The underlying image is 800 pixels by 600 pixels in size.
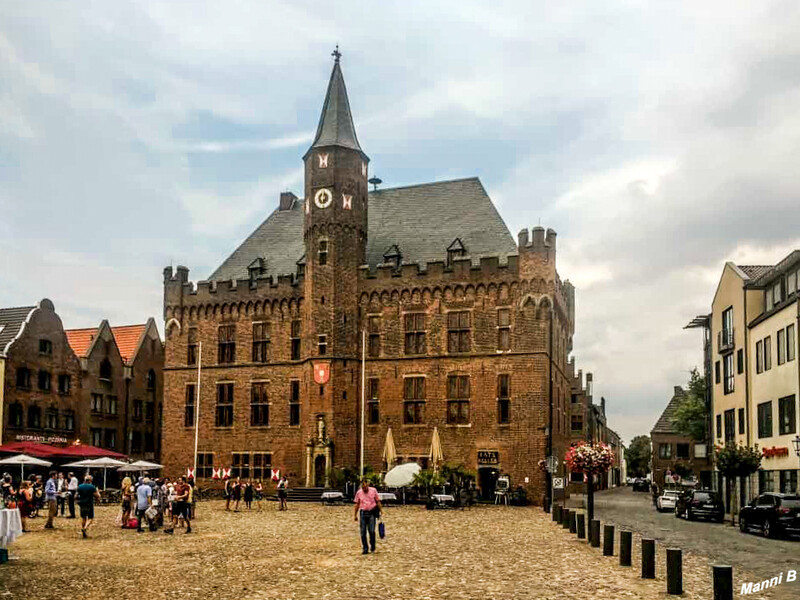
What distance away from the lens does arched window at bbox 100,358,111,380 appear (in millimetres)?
65750

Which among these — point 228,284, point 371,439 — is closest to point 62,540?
point 371,439

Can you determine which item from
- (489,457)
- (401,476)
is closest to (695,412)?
(489,457)

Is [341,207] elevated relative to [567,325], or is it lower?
elevated

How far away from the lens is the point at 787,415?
40.3 m

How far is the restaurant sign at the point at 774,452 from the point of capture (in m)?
40.2

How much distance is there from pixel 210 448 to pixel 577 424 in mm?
40546

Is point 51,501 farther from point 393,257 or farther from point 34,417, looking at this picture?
point 34,417

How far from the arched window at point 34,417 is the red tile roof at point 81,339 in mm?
6630

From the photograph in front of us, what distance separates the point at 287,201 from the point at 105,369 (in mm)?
17935

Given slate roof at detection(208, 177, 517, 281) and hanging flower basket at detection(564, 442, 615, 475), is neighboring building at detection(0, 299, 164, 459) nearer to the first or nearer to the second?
slate roof at detection(208, 177, 517, 281)

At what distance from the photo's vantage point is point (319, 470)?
52750 millimetres

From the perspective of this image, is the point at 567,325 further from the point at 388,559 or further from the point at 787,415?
the point at 388,559

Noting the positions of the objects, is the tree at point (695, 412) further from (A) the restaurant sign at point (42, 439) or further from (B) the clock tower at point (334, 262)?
(A) the restaurant sign at point (42, 439)

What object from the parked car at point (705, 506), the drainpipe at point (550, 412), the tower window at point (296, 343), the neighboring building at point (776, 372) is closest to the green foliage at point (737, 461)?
the neighboring building at point (776, 372)
